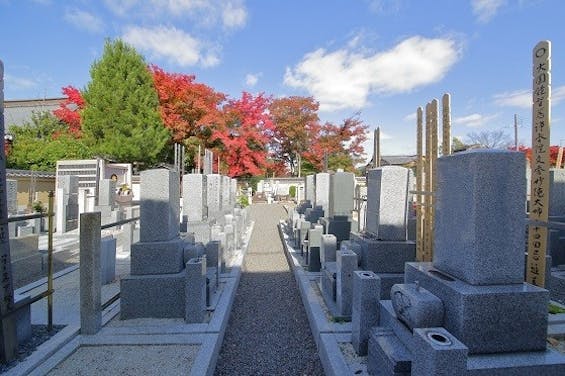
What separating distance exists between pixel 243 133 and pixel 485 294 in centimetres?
2177

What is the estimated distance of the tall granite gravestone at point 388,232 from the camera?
4355mm

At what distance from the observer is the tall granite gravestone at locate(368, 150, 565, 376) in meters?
2.35

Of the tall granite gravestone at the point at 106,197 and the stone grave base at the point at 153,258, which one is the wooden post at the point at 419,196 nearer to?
the stone grave base at the point at 153,258

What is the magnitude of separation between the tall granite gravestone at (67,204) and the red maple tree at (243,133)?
10.8 meters

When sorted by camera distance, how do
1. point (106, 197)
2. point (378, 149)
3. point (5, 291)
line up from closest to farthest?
point (5, 291) → point (378, 149) → point (106, 197)

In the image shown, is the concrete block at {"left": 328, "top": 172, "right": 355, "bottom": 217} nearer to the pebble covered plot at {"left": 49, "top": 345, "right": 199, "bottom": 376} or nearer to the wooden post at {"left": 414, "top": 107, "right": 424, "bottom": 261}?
the wooden post at {"left": 414, "top": 107, "right": 424, "bottom": 261}

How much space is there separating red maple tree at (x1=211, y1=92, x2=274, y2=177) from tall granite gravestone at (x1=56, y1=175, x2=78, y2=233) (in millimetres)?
10770

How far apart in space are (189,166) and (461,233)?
23886mm

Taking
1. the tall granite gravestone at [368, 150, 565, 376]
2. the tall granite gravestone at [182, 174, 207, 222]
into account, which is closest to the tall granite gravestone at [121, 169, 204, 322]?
the tall granite gravestone at [368, 150, 565, 376]

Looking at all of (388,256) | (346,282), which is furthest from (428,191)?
(346,282)

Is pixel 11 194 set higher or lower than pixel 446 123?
lower

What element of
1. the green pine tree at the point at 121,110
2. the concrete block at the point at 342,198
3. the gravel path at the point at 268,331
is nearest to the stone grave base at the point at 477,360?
the gravel path at the point at 268,331

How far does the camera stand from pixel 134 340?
3.43 m

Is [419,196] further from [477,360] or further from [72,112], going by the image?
[72,112]
